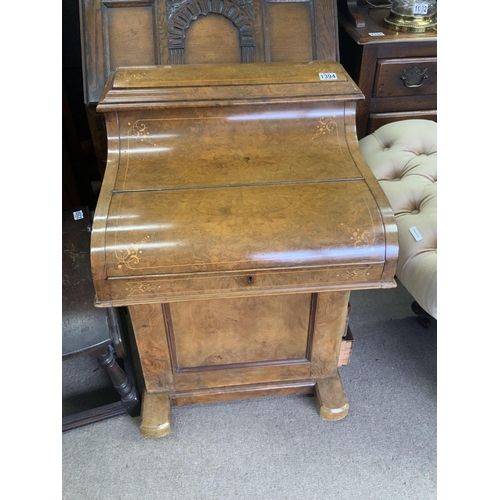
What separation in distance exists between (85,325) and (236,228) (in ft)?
1.86

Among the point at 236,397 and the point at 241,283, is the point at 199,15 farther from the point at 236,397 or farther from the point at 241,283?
the point at 236,397

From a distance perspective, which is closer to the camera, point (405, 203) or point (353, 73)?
point (405, 203)

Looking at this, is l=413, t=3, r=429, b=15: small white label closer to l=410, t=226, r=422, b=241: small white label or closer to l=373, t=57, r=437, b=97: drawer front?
l=373, t=57, r=437, b=97: drawer front

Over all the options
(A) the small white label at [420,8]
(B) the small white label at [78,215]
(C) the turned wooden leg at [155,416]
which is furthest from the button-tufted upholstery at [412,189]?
(B) the small white label at [78,215]

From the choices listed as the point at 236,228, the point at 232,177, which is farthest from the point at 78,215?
the point at 236,228

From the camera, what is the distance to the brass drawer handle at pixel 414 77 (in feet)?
5.77

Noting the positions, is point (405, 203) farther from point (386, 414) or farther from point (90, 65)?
point (90, 65)

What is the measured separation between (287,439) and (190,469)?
307 mm

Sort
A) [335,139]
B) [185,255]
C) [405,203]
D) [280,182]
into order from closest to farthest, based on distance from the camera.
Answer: [185,255], [280,182], [335,139], [405,203]

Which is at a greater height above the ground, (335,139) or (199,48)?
(199,48)

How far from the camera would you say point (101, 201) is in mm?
1081

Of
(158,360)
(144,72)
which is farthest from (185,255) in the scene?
(144,72)

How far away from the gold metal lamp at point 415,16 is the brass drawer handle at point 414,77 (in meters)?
0.14

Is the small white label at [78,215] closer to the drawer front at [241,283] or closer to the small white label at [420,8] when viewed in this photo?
the drawer front at [241,283]
